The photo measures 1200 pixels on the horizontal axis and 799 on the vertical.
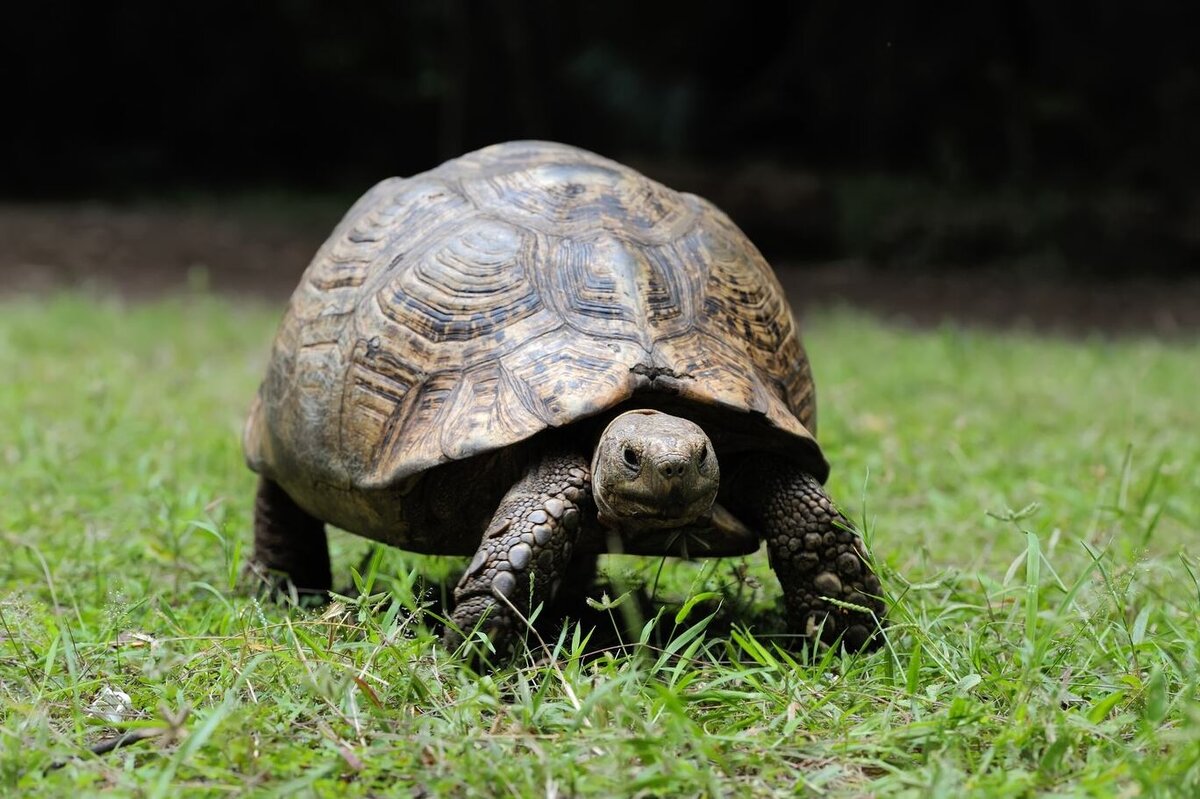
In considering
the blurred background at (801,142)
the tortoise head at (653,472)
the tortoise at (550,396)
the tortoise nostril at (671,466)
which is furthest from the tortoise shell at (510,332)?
the blurred background at (801,142)

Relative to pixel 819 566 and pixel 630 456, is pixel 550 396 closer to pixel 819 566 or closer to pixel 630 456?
pixel 630 456

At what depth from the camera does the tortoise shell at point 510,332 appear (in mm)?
2525

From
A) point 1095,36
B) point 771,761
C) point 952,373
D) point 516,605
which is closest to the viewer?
point 771,761

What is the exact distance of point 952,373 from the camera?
21.2 feet

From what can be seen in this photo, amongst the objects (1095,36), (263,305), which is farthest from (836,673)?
(1095,36)

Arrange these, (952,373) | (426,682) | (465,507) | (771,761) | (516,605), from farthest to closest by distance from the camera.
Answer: (952,373)
(465,507)
(516,605)
(426,682)
(771,761)

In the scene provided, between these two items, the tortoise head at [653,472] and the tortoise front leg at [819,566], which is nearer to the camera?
the tortoise head at [653,472]

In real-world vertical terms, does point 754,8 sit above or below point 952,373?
above

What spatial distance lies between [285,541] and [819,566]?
138 centimetres

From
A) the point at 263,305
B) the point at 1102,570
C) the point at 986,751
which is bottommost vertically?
the point at 263,305

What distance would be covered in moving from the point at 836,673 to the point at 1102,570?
56cm

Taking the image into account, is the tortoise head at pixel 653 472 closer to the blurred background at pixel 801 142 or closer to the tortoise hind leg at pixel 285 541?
the tortoise hind leg at pixel 285 541

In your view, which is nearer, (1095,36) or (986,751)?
(986,751)

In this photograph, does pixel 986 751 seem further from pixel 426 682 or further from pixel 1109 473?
pixel 1109 473
